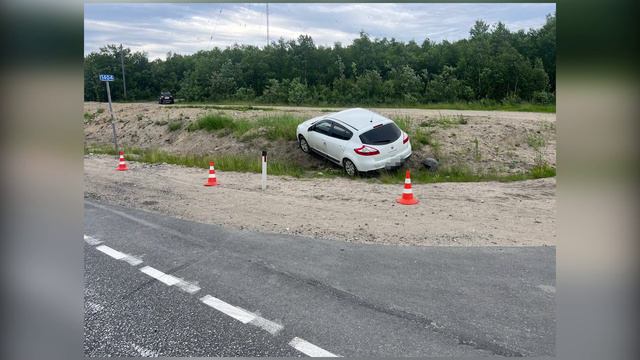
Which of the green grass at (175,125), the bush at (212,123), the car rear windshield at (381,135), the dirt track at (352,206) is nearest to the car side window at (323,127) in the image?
the car rear windshield at (381,135)

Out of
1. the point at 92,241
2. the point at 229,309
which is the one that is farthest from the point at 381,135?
the point at 229,309

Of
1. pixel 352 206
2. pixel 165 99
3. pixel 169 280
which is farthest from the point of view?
pixel 165 99

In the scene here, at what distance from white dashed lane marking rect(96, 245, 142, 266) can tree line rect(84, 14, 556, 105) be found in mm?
19990

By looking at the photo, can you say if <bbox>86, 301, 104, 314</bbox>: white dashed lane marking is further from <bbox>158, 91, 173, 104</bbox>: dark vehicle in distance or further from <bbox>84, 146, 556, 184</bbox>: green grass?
<bbox>158, 91, 173, 104</bbox>: dark vehicle in distance

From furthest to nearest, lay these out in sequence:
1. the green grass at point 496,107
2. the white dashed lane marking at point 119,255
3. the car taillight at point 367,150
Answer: the green grass at point 496,107, the car taillight at point 367,150, the white dashed lane marking at point 119,255

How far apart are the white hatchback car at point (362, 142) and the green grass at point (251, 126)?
9.96 ft

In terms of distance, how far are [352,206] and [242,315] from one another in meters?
4.30

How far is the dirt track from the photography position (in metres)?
5.61

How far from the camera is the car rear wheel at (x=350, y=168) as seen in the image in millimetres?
10477

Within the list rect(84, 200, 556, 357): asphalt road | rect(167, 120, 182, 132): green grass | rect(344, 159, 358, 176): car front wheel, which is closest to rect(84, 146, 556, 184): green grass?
rect(344, 159, 358, 176): car front wheel

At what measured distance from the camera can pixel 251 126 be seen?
52.2 feet

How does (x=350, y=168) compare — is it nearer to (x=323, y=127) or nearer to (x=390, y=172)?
(x=390, y=172)

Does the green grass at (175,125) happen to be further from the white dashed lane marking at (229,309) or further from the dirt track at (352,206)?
the white dashed lane marking at (229,309)
